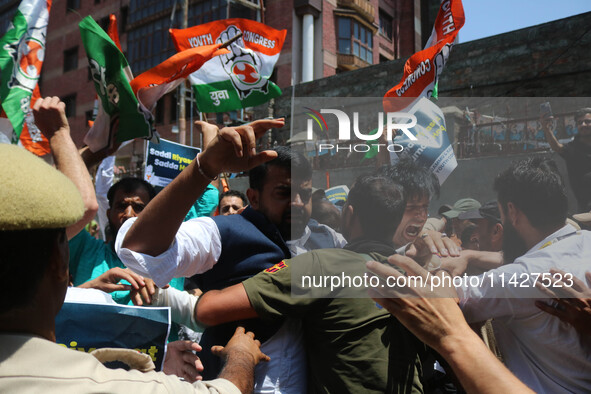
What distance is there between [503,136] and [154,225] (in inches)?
41.6

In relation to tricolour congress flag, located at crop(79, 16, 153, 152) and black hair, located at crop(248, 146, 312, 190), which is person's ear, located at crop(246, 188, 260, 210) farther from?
tricolour congress flag, located at crop(79, 16, 153, 152)

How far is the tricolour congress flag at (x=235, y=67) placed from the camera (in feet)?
17.0

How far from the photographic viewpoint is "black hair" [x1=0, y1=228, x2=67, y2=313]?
0.93 m

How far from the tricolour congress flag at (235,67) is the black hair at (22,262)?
429 centimetres

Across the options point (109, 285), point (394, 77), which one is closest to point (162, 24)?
point (394, 77)

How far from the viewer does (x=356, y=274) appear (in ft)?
4.80

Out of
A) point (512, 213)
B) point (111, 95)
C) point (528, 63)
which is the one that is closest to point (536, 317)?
point (512, 213)

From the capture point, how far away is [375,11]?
22.2m

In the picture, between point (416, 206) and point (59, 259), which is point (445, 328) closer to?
point (416, 206)

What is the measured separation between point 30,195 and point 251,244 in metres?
0.84

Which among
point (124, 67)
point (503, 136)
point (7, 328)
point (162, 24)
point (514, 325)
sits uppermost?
point (162, 24)

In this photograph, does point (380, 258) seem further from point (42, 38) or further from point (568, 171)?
point (42, 38)

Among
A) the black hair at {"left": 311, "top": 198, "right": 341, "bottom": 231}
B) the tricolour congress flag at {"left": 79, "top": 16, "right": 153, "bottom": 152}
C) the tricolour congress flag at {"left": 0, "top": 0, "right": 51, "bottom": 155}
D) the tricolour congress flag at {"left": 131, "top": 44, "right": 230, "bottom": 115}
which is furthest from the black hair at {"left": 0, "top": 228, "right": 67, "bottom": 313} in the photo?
the tricolour congress flag at {"left": 0, "top": 0, "right": 51, "bottom": 155}

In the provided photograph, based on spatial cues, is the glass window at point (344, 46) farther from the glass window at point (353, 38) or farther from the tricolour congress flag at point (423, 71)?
the tricolour congress flag at point (423, 71)
